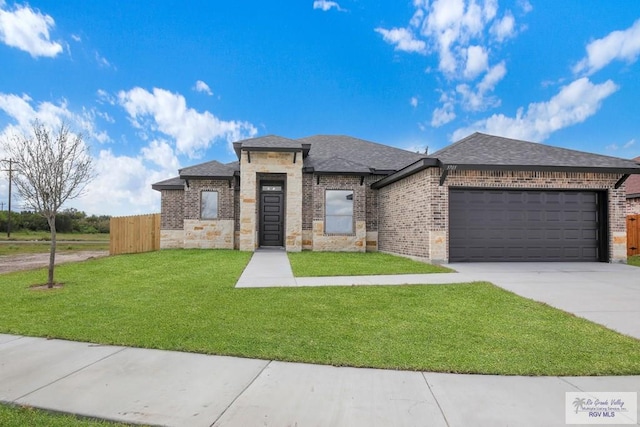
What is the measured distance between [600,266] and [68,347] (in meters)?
13.3

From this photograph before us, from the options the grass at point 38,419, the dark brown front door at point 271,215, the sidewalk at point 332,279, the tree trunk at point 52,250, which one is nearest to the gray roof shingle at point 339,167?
the dark brown front door at point 271,215

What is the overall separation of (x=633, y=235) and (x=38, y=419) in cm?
2065

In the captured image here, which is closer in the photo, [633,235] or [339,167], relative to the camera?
[633,235]

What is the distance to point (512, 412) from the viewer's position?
8.27 ft

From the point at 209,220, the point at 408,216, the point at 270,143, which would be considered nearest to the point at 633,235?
the point at 408,216

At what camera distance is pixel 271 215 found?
17.1m

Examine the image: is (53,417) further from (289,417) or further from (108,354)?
(289,417)

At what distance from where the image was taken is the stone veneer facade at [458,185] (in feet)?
34.6

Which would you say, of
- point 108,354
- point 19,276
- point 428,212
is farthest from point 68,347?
point 428,212

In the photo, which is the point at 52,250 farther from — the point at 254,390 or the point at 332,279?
the point at 254,390

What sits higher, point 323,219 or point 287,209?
point 287,209

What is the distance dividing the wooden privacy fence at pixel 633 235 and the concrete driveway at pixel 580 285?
6.33 metres

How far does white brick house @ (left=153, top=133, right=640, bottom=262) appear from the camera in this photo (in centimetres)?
1081

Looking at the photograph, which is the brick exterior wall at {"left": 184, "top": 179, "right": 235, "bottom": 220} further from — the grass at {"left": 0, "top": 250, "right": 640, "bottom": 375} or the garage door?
the garage door
